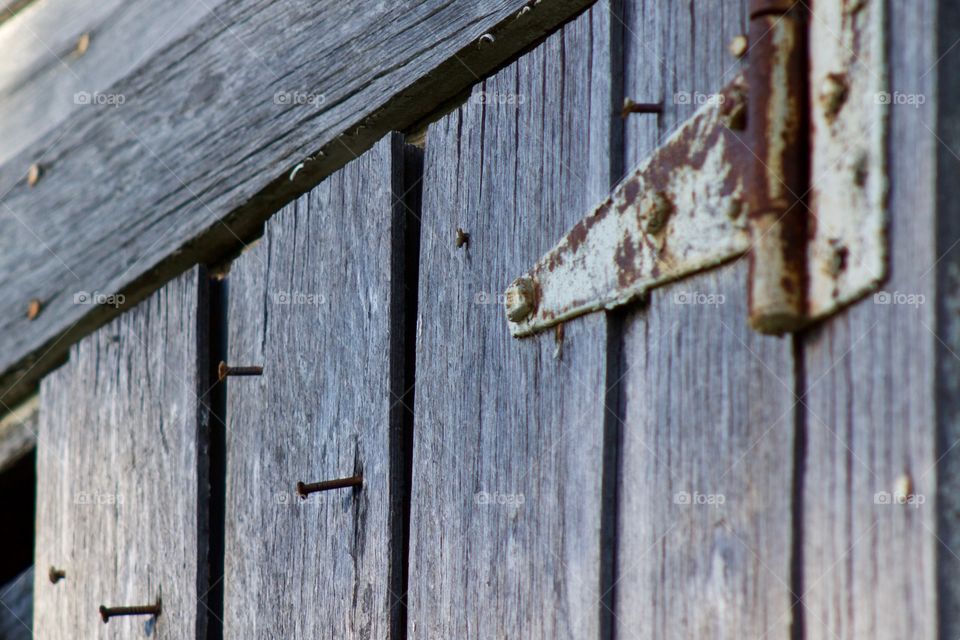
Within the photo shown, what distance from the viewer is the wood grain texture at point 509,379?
104 cm

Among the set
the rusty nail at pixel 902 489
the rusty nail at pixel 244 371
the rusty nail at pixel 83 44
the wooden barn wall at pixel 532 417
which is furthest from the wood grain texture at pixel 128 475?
the rusty nail at pixel 902 489

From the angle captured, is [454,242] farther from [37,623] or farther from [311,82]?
[37,623]

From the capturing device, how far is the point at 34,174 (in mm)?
1955

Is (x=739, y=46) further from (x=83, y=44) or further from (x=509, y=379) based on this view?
(x=83, y=44)

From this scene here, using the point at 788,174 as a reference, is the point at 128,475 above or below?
below

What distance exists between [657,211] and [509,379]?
1.00 ft

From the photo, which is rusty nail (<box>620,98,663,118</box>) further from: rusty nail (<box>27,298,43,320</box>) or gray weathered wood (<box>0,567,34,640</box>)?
gray weathered wood (<box>0,567,34,640</box>)

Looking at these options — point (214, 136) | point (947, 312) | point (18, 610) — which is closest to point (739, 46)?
point (947, 312)

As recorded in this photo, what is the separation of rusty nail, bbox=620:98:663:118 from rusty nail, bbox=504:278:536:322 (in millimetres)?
217

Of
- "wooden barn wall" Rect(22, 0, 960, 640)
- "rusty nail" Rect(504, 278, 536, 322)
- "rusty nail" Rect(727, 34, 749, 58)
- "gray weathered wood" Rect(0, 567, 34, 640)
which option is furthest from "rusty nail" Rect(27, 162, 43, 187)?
"rusty nail" Rect(727, 34, 749, 58)

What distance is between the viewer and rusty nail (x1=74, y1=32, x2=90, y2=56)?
1899mm

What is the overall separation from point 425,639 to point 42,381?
1101mm

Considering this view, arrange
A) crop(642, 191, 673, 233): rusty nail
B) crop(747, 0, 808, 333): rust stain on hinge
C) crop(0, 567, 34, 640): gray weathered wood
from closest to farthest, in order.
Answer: crop(747, 0, 808, 333): rust stain on hinge < crop(642, 191, 673, 233): rusty nail < crop(0, 567, 34, 640): gray weathered wood

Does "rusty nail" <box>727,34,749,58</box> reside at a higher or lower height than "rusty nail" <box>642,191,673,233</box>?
higher
